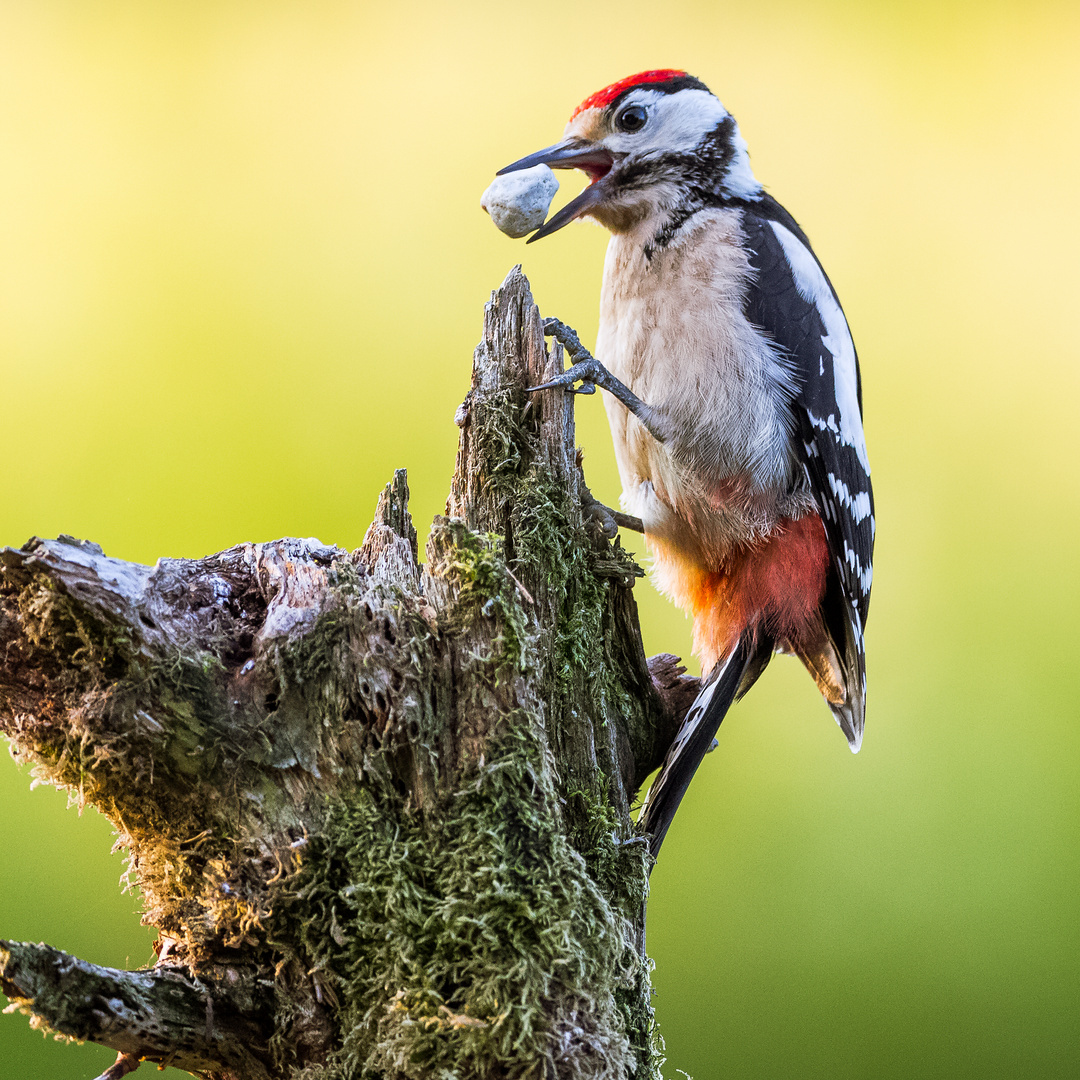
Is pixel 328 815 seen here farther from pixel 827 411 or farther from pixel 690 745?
pixel 827 411

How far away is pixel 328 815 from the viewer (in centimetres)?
104

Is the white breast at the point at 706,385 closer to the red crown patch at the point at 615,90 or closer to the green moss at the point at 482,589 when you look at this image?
the red crown patch at the point at 615,90

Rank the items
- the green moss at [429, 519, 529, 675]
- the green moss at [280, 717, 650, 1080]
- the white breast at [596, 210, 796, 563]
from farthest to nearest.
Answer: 1. the white breast at [596, 210, 796, 563]
2. the green moss at [429, 519, 529, 675]
3. the green moss at [280, 717, 650, 1080]

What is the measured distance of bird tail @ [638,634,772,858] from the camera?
1.36 metres

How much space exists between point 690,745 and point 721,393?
0.58m

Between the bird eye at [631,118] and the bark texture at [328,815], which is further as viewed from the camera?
the bird eye at [631,118]

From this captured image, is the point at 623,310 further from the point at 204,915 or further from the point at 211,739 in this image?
the point at 204,915

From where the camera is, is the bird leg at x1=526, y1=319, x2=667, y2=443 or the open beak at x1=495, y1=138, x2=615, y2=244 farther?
the open beak at x1=495, y1=138, x2=615, y2=244

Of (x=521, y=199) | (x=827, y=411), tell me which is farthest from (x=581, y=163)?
(x=827, y=411)

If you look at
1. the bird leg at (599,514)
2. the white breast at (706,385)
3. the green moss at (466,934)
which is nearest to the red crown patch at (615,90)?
the white breast at (706,385)

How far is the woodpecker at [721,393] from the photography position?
5.30 ft

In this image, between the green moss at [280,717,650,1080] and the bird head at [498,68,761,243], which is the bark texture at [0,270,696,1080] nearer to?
the green moss at [280,717,650,1080]

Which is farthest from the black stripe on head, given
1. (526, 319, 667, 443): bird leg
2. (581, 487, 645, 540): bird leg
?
(581, 487, 645, 540): bird leg

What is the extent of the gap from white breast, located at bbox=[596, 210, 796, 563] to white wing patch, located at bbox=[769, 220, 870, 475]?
11 cm
